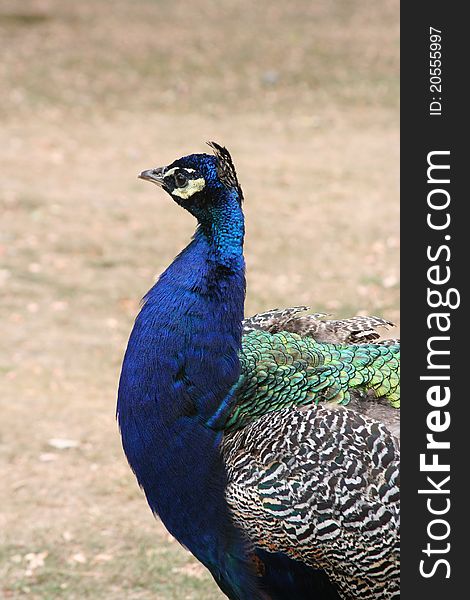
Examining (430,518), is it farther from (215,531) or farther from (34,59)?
(34,59)

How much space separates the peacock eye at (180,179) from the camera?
358 cm

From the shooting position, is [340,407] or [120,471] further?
[120,471]

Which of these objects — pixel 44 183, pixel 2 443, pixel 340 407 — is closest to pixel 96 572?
pixel 2 443

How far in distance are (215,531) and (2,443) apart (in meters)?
2.28

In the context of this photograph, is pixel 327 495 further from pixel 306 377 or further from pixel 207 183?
pixel 207 183

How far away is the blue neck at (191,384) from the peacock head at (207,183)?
3 cm

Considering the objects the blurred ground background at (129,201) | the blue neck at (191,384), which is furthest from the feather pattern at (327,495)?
the blurred ground background at (129,201)

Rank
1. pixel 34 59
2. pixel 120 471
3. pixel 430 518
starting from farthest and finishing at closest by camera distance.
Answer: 1. pixel 34 59
2. pixel 120 471
3. pixel 430 518

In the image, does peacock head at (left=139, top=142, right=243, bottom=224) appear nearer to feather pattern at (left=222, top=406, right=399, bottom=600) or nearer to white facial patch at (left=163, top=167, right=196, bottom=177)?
white facial patch at (left=163, top=167, right=196, bottom=177)

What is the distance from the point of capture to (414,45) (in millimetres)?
3336

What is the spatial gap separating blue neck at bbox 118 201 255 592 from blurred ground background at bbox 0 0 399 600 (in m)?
1.00

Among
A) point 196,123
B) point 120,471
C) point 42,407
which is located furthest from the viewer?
point 196,123

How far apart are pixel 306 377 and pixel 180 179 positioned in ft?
2.46

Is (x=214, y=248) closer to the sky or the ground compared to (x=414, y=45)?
closer to the ground
